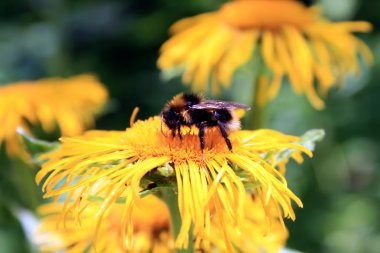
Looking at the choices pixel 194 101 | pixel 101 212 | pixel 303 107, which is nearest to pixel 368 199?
pixel 303 107

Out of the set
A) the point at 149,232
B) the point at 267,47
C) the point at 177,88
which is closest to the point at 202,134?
the point at 149,232

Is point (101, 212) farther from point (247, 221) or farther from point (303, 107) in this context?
point (303, 107)

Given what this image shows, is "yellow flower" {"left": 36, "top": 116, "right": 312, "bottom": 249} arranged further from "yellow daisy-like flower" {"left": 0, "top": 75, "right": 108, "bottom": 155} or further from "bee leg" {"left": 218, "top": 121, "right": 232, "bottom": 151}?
"yellow daisy-like flower" {"left": 0, "top": 75, "right": 108, "bottom": 155}

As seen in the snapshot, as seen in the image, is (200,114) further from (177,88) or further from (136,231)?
(177,88)

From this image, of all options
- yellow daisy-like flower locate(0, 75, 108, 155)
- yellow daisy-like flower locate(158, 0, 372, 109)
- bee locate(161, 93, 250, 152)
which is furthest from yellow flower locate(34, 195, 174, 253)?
yellow daisy-like flower locate(0, 75, 108, 155)

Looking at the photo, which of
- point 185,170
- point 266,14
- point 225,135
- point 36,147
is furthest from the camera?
point 266,14

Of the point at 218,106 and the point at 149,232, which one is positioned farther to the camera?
the point at 149,232
